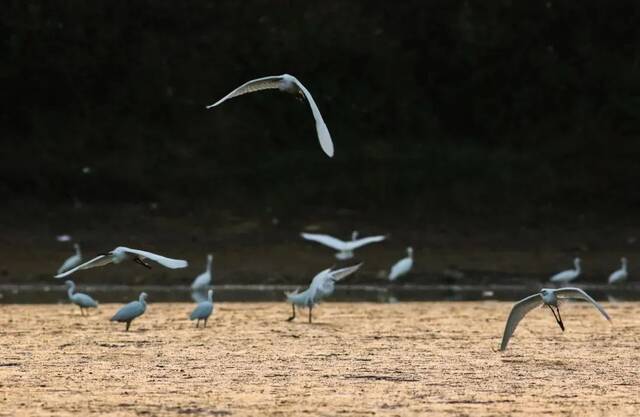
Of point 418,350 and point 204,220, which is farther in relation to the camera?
point 204,220

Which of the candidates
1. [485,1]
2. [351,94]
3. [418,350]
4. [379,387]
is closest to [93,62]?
[351,94]

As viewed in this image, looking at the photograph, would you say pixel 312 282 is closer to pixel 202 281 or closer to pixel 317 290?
pixel 317 290

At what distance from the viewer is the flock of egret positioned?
13.2 m

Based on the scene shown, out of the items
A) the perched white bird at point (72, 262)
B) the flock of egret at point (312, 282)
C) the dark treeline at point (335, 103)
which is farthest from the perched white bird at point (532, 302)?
the dark treeline at point (335, 103)

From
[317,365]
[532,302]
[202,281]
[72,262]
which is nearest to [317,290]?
[532,302]

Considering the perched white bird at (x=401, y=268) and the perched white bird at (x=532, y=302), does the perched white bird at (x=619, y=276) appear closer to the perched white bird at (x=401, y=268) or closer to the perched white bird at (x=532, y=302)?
the perched white bird at (x=401, y=268)

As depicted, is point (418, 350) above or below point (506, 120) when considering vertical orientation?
below

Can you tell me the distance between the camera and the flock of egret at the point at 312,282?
1318 centimetres

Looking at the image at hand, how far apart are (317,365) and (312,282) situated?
223 inches

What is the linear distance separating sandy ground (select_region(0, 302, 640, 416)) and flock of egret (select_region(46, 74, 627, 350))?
0.85ft

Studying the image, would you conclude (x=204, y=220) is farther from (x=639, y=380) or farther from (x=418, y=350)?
(x=639, y=380)

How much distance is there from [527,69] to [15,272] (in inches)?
595

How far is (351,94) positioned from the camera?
114 feet

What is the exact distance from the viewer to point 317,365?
1289cm
